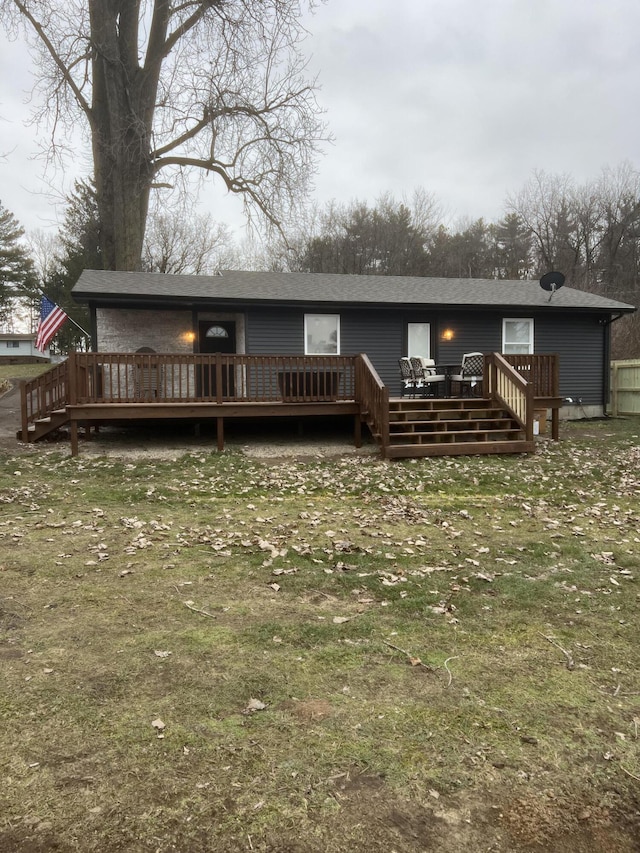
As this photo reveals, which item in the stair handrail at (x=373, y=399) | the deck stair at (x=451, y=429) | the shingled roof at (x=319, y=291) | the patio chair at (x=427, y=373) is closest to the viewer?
the stair handrail at (x=373, y=399)

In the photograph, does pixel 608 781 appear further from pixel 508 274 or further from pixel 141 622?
pixel 508 274

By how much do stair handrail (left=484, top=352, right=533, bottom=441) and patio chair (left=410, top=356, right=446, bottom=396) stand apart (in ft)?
4.89

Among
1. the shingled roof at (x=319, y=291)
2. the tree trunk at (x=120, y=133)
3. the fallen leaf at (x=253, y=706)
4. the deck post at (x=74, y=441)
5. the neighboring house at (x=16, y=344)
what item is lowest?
the fallen leaf at (x=253, y=706)

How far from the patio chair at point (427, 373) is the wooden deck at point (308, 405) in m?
1.50

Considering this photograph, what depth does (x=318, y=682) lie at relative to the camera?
2795mm

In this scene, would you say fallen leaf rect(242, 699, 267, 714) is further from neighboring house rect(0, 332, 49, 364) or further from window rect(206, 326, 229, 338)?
neighboring house rect(0, 332, 49, 364)

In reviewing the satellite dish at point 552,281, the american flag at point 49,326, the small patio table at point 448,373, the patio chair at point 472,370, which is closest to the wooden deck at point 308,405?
the patio chair at point 472,370

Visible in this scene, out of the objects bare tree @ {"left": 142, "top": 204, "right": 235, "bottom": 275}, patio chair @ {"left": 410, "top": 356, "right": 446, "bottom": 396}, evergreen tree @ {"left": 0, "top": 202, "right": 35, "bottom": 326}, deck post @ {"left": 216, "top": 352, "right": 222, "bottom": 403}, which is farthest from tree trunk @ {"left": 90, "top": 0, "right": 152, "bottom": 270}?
evergreen tree @ {"left": 0, "top": 202, "right": 35, "bottom": 326}

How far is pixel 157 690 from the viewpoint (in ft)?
8.83

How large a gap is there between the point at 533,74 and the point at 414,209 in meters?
9.14

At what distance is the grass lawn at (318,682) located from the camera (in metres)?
1.91

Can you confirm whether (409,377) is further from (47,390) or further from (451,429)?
(47,390)

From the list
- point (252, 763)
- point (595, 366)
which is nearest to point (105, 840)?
point (252, 763)

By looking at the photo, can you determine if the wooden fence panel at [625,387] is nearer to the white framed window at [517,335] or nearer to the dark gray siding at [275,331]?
the white framed window at [517,335]
